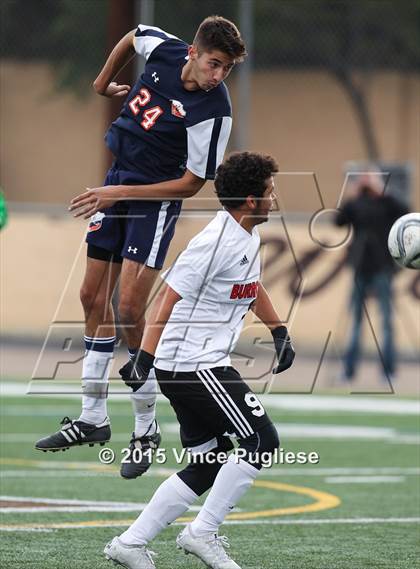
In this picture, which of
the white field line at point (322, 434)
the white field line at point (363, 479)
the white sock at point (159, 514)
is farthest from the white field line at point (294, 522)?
the white field line at point (322, 434)

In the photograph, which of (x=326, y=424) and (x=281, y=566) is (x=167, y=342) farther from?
(x=326, y=424)

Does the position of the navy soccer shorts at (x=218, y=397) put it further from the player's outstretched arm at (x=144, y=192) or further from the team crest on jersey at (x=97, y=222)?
the team crest on jersey at (x=97, y=222)

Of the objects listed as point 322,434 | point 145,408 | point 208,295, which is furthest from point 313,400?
point 208,295

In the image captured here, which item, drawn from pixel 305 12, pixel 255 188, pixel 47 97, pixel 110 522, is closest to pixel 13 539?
pixel 110 522

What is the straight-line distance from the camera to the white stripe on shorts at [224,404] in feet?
22.2

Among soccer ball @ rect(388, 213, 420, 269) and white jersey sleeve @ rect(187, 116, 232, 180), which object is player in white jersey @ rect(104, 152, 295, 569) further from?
soccer ball @ rect(388, 213, 420, 269)

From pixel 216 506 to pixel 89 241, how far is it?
1919 mm

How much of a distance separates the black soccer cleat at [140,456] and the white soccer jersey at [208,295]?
112cm

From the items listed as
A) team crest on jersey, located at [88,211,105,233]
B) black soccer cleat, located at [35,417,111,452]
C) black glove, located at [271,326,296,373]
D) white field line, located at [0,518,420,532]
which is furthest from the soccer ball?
white field line, located at [0,518,420,532]

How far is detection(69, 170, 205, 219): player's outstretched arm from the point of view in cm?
743

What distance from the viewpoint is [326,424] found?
13.9 metres

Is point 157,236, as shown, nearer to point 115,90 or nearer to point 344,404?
point 115,90

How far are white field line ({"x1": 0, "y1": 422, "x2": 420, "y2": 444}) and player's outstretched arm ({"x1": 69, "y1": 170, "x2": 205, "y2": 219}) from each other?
16.9ft

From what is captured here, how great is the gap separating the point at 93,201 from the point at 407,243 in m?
1.71
